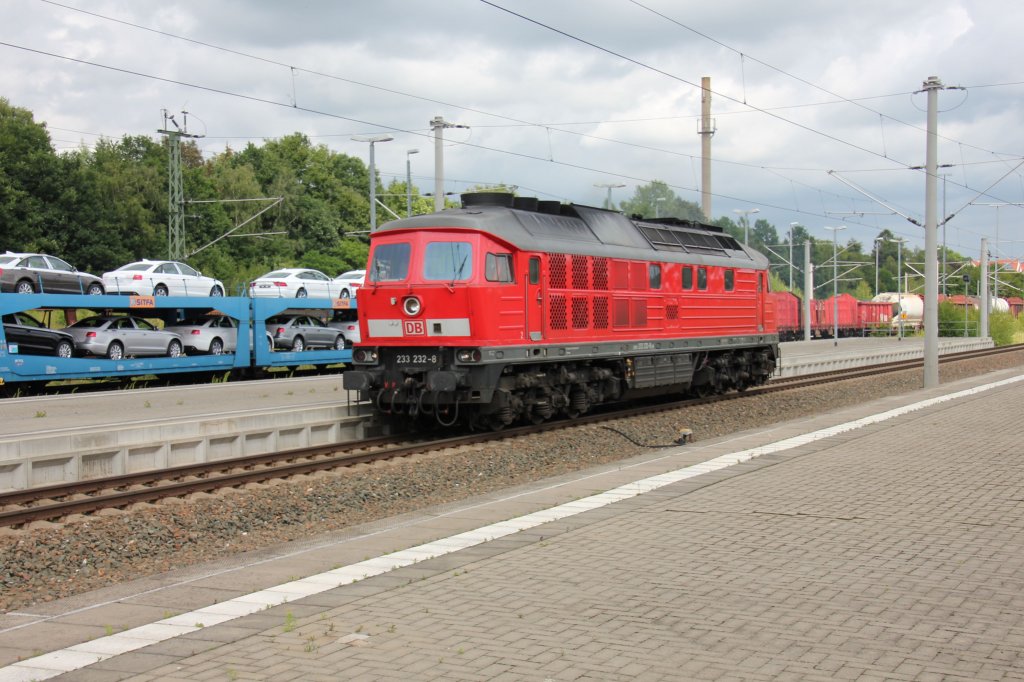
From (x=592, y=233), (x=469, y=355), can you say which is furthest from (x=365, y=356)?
(x=592, y=233)

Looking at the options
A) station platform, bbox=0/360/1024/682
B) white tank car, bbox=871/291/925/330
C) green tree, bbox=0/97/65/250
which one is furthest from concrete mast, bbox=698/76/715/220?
white tank car, bbox=871/291/925/330

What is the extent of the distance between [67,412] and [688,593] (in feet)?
56.3

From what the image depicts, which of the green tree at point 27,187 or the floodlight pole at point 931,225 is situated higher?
the green tree at point 27,187

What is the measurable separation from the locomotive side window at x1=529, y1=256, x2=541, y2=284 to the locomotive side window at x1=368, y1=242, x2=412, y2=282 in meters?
2.13

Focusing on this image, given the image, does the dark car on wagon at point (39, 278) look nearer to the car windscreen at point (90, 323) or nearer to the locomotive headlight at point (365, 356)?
the car windscreen at point (90, 323)

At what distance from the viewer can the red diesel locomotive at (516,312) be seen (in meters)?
17.5

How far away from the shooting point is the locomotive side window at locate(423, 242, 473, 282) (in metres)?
17.6

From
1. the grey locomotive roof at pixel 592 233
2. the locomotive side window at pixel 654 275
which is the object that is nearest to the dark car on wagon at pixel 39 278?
the grey locomotive roof at pixel 592 233

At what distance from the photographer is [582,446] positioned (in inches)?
721

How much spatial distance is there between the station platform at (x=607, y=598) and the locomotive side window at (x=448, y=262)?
19.8 ft

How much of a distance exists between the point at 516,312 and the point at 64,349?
14.1 metres

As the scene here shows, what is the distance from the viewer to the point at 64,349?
26.3 metres

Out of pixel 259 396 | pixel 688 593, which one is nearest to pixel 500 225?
pixel 259 396

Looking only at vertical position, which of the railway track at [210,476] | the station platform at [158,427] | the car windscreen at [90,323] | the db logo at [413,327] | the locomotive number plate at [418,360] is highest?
the car windscreen at [90,323]
